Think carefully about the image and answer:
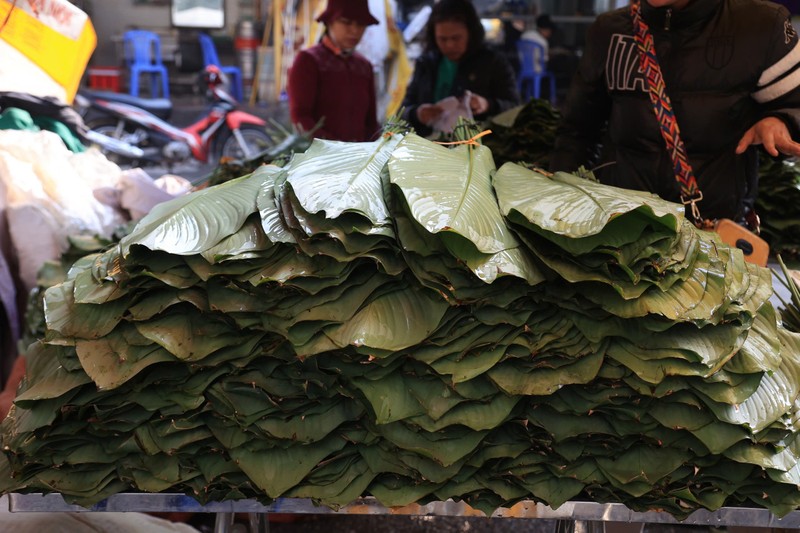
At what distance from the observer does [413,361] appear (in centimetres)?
108

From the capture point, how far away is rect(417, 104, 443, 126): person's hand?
317 cm

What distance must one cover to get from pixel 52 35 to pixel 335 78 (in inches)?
62.3

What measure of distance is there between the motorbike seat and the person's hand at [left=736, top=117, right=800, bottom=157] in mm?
2788

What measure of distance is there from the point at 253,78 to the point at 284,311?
2954mm

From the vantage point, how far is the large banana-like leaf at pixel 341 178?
1053 millimetres

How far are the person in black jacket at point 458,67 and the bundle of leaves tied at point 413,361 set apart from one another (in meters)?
2.41

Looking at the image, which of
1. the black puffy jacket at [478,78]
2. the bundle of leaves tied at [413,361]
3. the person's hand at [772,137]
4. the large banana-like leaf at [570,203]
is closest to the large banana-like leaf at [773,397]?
the bundle of leaves tied at [413,361]

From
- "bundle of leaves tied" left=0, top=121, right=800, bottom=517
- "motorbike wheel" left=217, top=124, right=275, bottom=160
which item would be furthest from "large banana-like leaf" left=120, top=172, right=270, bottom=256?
"motorbike wheel" left=217, top=124, right=275, bottom=160

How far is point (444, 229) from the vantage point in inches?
38.7

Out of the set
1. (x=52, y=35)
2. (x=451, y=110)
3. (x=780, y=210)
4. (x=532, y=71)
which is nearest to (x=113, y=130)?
(x=52, y=35)

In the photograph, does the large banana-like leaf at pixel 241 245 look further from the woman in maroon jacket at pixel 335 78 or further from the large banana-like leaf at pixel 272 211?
the woman in maroon jacket at pixel 335 78

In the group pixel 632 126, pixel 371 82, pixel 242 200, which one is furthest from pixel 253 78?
pixel 242 200

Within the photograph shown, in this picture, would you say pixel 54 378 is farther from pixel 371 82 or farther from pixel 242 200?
pixel 371 82

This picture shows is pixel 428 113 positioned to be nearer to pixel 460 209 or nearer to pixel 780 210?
pixel 780 210
